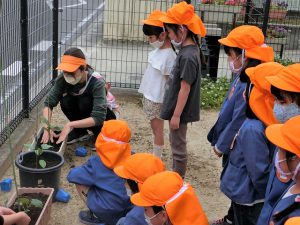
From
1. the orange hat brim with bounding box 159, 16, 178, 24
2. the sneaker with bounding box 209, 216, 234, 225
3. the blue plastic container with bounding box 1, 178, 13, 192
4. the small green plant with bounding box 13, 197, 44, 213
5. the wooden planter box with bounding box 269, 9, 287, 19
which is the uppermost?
the orange hat brim with bounding box 159, 16, 178, 24

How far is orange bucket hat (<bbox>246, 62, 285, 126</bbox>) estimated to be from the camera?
3066 millimetres

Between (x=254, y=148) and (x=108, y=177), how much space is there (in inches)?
45.4

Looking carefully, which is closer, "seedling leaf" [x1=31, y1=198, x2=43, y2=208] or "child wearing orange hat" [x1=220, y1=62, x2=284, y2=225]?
"child wearing orange hat" [x1=220, y1=62, x2=284, y2=225]

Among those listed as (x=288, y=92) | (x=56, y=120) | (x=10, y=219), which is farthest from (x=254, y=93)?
(x=56, y=120)

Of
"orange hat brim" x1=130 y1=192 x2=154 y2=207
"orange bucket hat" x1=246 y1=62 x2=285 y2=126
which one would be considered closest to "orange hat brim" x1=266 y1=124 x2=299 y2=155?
"orange bucket hat" x1=246 y1=62 x2=285 y2=126

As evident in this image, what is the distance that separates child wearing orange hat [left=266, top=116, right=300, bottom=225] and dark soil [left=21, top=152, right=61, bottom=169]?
7.22ft

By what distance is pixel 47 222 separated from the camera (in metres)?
3.78

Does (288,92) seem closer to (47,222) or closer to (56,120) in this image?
(47,222)

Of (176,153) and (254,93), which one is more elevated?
(254,93)

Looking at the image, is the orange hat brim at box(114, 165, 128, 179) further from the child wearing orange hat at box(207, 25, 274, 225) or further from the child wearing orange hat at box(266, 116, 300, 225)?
the child wearing orange hat at box(266, 116, 300, 225)

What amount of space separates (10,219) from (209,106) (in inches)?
167

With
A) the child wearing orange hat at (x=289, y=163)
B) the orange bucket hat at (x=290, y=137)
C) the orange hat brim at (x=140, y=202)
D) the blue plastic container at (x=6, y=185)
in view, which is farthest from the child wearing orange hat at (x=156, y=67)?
the orange bucket hat at (x=290, y=137)

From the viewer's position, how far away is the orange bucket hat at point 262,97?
3.07m

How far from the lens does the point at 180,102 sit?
4.13m
